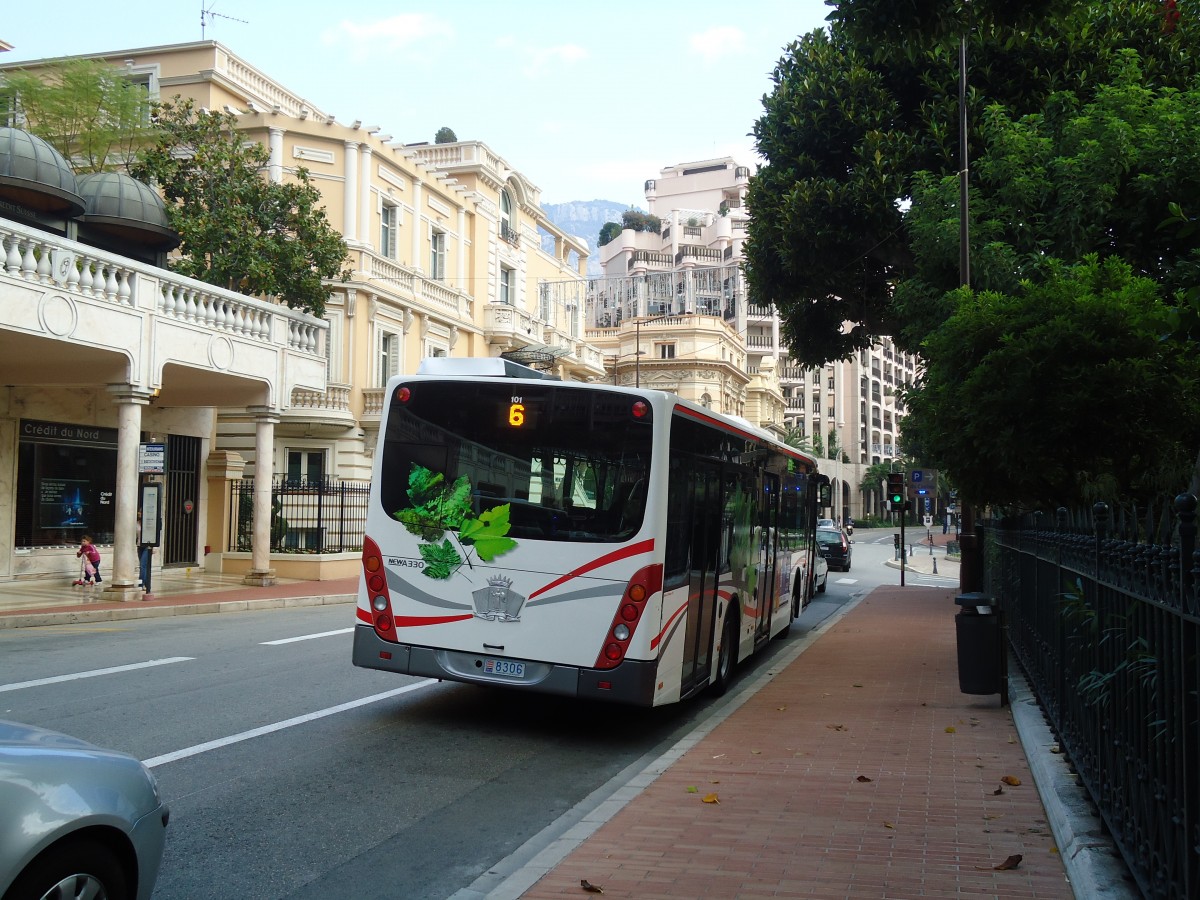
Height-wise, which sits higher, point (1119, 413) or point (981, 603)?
point (1119, 413)

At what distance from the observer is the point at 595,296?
12912cm

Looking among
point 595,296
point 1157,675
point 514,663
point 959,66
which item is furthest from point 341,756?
point 595,296

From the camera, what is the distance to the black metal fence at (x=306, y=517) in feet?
87.5

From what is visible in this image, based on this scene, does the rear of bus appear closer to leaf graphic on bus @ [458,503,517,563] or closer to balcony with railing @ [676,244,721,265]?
leaf graphic on bus @ [458,503,517,563]

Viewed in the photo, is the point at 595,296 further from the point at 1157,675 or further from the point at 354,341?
the point at 1157,675

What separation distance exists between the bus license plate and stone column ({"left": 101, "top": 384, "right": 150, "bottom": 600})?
42.9 ft

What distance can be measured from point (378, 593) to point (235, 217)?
19080 millimetres

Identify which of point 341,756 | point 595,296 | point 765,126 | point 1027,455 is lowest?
point 341,756

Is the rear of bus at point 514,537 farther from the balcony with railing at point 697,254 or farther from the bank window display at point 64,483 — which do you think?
the balcony with railing at point 697,254

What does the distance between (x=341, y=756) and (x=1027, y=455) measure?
26.2 ft

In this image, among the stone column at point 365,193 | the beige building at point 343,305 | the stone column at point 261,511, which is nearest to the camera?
the stone column at point 261,511

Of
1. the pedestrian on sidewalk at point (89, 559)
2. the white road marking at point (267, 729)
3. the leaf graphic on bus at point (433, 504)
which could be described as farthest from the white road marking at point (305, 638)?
the pedestrian on sidewalk at point (89, 559)

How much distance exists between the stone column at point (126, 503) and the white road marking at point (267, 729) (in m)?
10.5

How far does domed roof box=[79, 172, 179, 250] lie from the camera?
75.7ft
